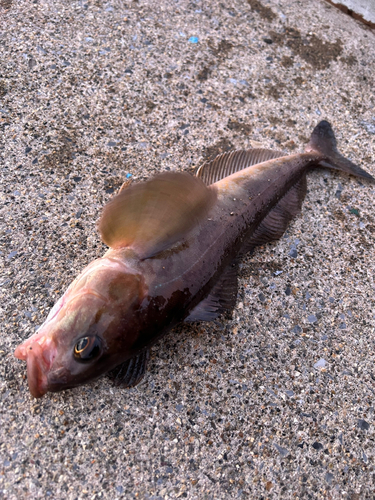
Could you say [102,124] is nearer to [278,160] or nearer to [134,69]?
[134,69]

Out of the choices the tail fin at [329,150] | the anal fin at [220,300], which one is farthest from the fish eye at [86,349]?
the tail fin at [329,150]

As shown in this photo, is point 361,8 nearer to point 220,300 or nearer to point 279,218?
point 279,218

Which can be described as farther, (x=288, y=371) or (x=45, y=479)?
(x=288, y=371)

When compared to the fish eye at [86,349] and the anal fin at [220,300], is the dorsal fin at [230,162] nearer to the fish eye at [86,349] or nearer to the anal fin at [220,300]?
the anal fin at [220,300]

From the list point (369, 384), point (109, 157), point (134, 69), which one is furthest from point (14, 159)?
point (369, 384)

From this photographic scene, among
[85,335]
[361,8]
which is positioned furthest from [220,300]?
[361,8]
